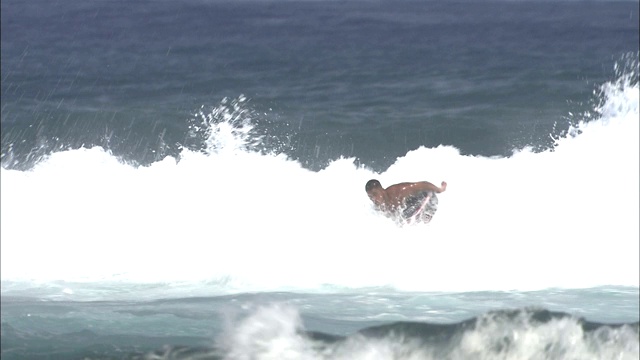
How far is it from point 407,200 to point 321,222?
55.4 inches

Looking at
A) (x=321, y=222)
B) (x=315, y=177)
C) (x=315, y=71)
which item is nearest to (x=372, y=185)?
(x=321, y=222)

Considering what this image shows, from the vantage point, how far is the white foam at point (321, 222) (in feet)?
27.3

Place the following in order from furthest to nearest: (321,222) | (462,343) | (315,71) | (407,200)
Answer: (315,71), (321,222), (407,200), (462,343)

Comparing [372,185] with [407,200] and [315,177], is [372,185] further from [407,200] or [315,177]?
[315,177]

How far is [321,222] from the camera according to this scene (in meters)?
9.96

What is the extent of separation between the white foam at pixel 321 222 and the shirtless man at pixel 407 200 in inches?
7.1

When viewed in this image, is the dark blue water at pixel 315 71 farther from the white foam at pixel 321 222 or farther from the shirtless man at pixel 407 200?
the shirtless man at pixel 407 200

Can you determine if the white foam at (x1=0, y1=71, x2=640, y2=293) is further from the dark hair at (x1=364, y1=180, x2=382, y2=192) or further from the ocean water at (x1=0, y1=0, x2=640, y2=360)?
the dark hair at (x1=364, y1=180, x2=382, y2=192)

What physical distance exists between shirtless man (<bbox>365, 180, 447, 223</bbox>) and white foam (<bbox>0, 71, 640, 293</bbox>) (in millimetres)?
181

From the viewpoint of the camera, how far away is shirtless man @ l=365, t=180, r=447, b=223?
28.8ft

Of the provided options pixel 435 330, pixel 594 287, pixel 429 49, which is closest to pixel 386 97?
pixel 429 49

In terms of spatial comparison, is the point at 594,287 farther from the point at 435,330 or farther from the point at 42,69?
the point at 42,69

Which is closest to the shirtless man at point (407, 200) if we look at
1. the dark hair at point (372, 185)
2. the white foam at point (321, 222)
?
the dark hair at point (372, 185)

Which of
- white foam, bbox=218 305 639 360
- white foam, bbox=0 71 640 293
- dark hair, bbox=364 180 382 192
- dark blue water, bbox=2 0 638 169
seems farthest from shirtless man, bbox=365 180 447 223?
dark blue water, bbox=2 0 638 169
